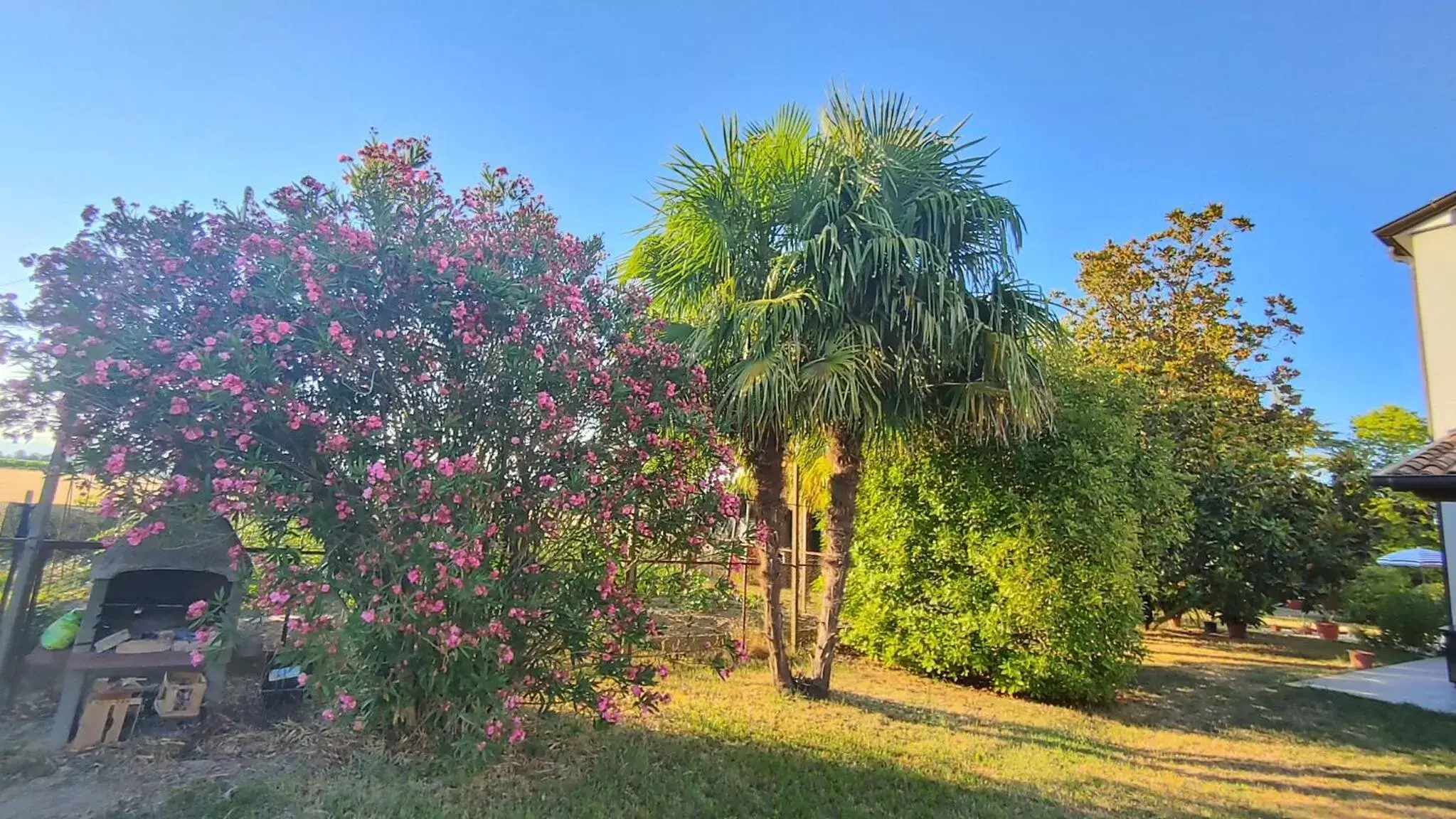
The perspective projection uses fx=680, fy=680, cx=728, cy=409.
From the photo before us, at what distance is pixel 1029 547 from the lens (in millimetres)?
7699

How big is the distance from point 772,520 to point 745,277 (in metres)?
2.57

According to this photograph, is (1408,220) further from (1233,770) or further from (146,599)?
(146,599)

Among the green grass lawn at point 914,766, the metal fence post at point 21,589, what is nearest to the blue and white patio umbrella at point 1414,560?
the green grass lawn at point 914,766

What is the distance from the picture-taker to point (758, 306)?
6234mm

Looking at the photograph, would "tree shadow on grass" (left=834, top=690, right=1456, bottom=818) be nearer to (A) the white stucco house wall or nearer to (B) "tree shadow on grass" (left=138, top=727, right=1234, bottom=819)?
(B) "tree shadow on grass" (left=138, top=727, right=1234, bottom=819)

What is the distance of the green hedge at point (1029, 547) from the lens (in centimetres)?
755

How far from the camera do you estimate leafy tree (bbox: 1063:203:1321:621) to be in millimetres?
13375

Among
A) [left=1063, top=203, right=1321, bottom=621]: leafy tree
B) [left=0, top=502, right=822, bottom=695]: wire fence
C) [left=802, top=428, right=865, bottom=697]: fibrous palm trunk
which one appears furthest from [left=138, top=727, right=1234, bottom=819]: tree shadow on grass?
[left=1063, top=203, right=1321, bottom=621]: leafy tree

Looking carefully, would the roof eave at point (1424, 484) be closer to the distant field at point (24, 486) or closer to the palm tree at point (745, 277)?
the palm tree at point (745, 277)

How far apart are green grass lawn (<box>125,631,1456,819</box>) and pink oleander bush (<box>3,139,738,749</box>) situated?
52 centimetres

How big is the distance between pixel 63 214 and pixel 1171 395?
16.7 m

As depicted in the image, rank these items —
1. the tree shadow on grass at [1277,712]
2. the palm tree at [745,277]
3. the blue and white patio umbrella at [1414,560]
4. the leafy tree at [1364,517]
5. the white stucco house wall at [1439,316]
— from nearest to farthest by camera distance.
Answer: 1. the palm tree at [745,277]
2. the tree shadow on grass at [1277,712]
3. the white stucco house wall at [1439,316]
4. the blue and white patio umbrella at [1414,560]
5. the leafy tree at [1364,517]

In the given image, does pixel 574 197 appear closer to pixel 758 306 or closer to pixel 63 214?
pixel 758 306

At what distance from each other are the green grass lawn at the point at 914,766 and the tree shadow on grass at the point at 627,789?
1 cm
